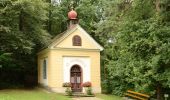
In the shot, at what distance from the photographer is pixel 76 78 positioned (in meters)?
35.8

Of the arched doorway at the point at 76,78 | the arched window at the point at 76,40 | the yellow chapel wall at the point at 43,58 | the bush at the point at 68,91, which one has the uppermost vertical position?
the arched window at the point at 76,40

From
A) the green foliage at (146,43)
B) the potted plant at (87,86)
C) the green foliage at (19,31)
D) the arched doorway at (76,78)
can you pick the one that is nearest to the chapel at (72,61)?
the arched doorway at (76,78)

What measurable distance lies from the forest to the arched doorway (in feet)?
10.1

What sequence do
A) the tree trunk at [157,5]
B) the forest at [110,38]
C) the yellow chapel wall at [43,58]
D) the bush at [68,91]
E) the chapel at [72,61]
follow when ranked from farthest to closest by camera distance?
the yellow chapel wall at [43,58] < the chapel at [72,61] < the bush at [68,91] < the tree trunk at [157,5] < the forest at [110,38]

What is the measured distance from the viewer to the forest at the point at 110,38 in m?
20.0

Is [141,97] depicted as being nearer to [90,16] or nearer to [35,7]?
[35,7]

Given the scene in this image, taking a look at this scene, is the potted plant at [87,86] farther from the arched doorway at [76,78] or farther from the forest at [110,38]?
the forest at [110,38]

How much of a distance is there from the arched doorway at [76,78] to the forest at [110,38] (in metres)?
3.09

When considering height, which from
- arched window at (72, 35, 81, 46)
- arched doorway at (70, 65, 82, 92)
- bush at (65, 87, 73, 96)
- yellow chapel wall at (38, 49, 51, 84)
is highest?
arched window at (72, 35, 81, 46)

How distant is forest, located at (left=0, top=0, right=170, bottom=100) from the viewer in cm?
2002

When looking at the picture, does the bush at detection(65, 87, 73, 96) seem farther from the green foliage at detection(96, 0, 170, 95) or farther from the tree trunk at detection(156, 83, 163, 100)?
the tree trunk at detection(156, 83, 163, 100)

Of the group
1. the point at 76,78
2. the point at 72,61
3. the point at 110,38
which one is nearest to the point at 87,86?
the point at 76,78

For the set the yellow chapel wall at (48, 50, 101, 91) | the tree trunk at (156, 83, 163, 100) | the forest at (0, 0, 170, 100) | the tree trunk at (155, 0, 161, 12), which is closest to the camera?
the forest at (0, 0, 170, 100)

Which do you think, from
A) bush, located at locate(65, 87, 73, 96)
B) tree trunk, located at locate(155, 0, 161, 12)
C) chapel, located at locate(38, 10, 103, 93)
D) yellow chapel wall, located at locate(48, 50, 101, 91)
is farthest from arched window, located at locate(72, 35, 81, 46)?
tree trunk, located at locate(155, 0, 161, 12)
